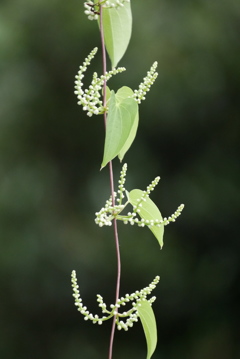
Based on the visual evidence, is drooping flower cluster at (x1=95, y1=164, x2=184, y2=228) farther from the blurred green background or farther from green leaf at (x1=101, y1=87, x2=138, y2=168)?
the blurred green background

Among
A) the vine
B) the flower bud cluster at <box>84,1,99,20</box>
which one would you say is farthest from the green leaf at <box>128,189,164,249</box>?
the flower bud cluster at <box>84,1,99,20</box>

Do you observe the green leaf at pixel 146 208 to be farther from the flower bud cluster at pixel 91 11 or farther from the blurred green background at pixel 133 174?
the blurred green background at pixel 133 174

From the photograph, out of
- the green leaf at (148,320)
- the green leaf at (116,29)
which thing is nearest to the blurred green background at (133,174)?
the green leaf at (116,29)

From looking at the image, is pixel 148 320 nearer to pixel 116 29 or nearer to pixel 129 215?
pixel 129 215

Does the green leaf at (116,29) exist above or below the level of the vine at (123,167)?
above

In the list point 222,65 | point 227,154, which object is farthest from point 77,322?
point 222,65

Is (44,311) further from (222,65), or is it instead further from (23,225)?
(222,65)
